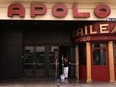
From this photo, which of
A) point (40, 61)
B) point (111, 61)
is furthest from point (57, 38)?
point (111, 61)

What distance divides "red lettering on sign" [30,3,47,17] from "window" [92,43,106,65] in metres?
4.73

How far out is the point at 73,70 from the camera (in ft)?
81.8

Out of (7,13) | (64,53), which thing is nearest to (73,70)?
(64,53)

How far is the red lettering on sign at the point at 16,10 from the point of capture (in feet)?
66.1

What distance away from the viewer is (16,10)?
20234mm

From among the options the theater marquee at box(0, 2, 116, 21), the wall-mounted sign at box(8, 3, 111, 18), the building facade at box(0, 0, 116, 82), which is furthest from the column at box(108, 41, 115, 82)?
the wall-mounted sign at box(8, 3, 111, 18)

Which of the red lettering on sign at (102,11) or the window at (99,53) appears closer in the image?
the red lettering on sign at (102,11)

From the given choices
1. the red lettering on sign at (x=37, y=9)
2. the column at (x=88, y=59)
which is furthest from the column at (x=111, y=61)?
the red lettering on sign at (x=37, y=9)

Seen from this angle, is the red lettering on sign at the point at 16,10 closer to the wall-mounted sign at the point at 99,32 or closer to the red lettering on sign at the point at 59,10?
the red lettering on sign at the point at 59,10

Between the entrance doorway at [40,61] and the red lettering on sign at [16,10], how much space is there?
18.0 feet

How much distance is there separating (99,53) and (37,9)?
579 centimetres

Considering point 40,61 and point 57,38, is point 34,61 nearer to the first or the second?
point 40,61

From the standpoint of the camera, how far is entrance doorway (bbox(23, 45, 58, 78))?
24703mm

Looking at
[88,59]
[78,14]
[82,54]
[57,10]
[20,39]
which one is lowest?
[88,59]
